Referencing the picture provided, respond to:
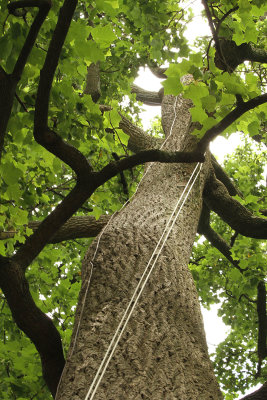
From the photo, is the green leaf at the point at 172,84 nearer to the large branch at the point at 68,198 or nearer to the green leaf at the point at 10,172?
the large branch at the point at 68,198

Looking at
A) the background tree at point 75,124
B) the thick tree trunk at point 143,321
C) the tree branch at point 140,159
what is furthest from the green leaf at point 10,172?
the thick tree trunk at point 143,321

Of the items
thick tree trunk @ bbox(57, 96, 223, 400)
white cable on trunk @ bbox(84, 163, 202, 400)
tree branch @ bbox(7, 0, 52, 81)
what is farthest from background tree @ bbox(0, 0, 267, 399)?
white cable on trunk @ bbox(84, 163, 202, 400)

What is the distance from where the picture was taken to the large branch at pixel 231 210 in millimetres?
3875

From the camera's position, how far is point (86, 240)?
19.5 ft

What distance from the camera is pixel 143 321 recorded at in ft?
6.24

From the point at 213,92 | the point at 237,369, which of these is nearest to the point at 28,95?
the point at 213,92

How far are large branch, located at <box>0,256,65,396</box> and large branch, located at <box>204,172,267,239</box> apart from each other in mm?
2391

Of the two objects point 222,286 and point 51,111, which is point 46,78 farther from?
point 222,286

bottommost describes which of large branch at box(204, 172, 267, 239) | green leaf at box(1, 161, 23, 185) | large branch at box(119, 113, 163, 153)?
green leaf at box(1, 161, 23, 185)

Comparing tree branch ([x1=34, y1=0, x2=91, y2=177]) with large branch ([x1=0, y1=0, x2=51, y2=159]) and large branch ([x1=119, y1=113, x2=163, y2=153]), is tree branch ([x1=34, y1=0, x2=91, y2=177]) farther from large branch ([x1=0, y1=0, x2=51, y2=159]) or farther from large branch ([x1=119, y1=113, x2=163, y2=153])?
large branch ([x1=119, y1=113, x2=163, y2=153])

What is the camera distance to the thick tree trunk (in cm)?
160

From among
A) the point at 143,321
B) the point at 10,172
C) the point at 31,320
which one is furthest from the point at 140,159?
the point at 31,320

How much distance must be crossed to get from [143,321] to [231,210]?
2351 mm

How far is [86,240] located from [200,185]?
2784 mm
